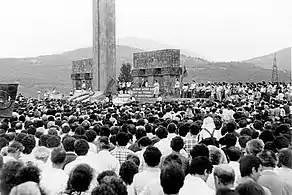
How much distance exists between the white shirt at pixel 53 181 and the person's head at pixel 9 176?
0.50 m

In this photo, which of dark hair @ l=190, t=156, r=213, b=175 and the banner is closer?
dark hair @ l=190, t=156, r=213, b=175

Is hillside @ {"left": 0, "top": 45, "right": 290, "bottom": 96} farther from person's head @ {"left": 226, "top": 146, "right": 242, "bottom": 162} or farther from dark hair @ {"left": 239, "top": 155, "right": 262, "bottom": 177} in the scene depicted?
dark hair @ {"left": 239, "top": 155, "right": 262, "bottom": 177}

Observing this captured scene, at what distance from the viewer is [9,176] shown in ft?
13.1

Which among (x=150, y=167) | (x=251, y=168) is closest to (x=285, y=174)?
Result: (x=251, y=168)

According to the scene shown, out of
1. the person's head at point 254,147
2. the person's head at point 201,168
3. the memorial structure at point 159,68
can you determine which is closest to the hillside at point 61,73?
the memorial structure at point 159,68

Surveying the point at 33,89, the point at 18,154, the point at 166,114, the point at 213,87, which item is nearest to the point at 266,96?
the point at 213,87

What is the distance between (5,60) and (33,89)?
56.1 m

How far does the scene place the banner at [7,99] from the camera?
35.4 ft

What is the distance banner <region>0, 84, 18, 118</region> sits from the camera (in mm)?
10805

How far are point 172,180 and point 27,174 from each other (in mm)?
1331

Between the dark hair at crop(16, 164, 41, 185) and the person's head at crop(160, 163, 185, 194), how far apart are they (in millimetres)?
1187

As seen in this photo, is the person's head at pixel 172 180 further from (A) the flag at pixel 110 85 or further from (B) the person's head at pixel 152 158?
(A) the flag at pixel 110 85

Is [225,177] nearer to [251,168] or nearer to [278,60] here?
[251,168]

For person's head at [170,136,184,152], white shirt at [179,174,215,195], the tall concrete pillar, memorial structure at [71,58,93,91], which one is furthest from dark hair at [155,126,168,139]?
memorial structure at [71,58,93,91]
